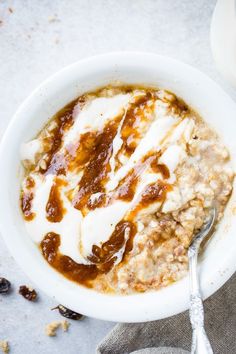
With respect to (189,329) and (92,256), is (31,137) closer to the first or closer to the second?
(92,256)

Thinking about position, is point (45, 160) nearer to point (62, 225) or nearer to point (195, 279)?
point (62, 225)

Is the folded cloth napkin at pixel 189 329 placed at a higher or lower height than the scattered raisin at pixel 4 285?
higher

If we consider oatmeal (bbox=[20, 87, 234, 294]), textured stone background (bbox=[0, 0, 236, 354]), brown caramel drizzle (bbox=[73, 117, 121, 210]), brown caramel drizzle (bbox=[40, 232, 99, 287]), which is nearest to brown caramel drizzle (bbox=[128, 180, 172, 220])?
oatmeal (bbox=[20, 87, 234, 294])

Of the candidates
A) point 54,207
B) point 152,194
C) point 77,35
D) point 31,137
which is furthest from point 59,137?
point 77,35

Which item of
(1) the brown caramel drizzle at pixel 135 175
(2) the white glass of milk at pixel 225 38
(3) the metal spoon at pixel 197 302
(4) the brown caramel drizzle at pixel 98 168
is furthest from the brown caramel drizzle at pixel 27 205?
(2) the white glass of milk at pixel 225 38

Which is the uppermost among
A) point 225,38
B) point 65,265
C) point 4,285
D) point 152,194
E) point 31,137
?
point 225,38

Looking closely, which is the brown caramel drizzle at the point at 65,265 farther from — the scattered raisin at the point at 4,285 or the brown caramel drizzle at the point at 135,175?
the scattered raisin at the point at 4,285
